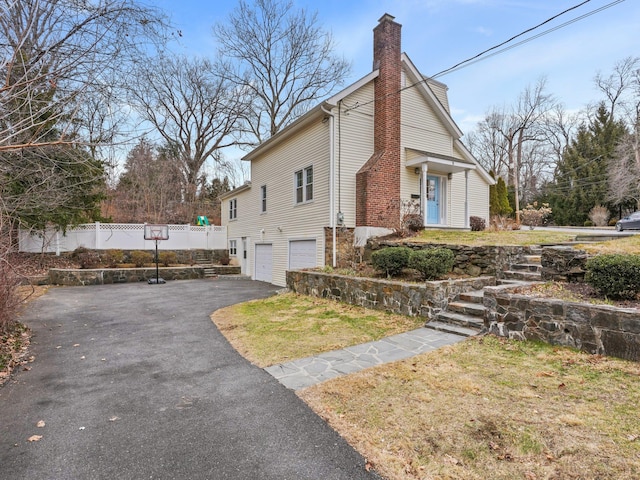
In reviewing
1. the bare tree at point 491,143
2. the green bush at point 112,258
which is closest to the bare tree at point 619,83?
the bare tree at point 491,143

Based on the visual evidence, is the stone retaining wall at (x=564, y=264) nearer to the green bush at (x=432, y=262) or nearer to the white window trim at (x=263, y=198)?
the green bush at (x=432, y=262)

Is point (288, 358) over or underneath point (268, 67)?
underneath

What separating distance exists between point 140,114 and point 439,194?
38.8ft

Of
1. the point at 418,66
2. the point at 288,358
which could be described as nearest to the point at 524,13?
the point at 418,66

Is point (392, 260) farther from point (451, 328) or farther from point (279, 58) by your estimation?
point (279, 58)

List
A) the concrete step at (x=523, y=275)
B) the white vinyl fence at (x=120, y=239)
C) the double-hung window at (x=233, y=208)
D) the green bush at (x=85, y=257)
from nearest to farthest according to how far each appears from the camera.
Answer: the concrete step at (x=523, y=275) < the green bush at (x=85, y=257) < the white vinyl fence at (x=120, y=239) < the double-hung window at (x=233, y=208)

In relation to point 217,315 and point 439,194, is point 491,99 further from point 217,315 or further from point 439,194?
Result: point 217,315

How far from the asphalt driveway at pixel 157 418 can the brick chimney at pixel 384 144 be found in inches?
273

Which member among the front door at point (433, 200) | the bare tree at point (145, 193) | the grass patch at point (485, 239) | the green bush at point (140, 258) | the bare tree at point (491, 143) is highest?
the bare tree at point (491, 143)

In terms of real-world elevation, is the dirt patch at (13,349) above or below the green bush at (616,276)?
below

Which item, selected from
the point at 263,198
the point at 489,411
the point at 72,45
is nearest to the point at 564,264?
the point at 489,411

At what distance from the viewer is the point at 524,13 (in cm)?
733

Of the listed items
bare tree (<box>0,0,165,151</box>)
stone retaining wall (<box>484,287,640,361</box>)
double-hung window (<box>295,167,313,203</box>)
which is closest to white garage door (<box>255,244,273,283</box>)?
A: double-hung window (<box>295,167,313,203</box>)

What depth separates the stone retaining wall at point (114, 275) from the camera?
14719 millimetres
